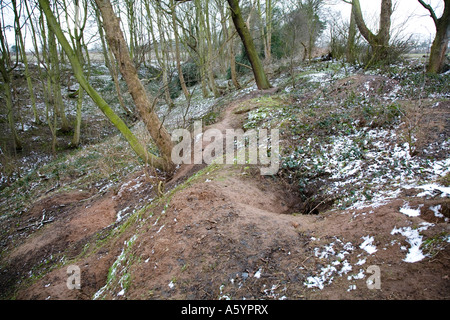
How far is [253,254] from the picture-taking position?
113 inches

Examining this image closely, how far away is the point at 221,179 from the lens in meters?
4.62

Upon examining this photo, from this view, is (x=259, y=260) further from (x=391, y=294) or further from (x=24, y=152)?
(x=24, y=152)

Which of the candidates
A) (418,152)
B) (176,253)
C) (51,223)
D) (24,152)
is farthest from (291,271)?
(24,152)

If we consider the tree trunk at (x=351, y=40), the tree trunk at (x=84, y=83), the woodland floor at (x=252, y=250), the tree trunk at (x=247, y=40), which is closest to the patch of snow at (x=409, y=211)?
the woodland floor at (x=252, y=250)

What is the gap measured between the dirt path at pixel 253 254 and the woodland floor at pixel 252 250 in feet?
0.04

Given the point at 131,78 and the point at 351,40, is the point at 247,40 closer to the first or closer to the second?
the point at 351,40

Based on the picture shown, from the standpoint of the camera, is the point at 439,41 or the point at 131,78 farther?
the point at 439,41

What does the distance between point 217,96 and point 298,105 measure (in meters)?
8.16

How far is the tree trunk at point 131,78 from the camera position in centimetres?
585
